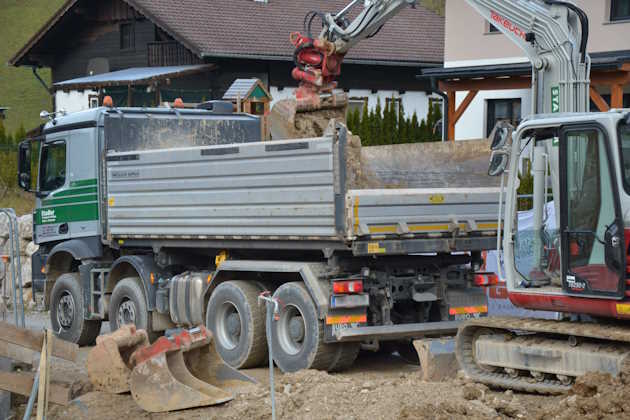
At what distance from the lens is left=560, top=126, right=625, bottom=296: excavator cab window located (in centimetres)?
945

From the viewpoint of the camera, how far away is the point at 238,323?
13.0m

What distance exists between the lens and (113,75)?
109 feet

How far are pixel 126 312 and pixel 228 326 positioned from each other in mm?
2433

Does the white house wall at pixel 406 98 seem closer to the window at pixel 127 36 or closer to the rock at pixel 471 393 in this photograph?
the window at pixel 127 36

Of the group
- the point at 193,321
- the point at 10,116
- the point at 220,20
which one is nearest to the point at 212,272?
the point at 193,321

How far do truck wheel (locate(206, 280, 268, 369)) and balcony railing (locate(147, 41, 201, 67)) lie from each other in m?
21.3

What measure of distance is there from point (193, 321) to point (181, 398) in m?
3.83

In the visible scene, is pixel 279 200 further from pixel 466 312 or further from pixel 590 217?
pixel 590 217

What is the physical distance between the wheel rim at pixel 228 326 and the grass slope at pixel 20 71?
39217mm

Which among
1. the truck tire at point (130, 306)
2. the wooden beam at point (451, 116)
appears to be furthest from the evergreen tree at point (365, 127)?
the truck tire at point (130, 306)

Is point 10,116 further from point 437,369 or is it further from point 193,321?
point 437,369

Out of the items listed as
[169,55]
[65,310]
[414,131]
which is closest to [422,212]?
[65,310]

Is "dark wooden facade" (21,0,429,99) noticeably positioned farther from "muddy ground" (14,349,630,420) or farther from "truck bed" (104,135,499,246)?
"muddy ground" (14,349,630,420)

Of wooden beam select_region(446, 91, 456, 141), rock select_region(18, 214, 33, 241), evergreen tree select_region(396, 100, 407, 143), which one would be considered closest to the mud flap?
rock select_region(18, 214, 33, 241)
